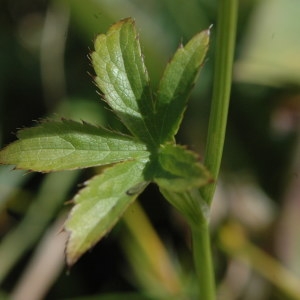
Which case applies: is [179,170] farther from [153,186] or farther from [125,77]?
[153,186]

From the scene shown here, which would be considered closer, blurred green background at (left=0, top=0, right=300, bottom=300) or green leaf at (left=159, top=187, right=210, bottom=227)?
green leaf at (left=159, top=187, right=210, bottom=227)

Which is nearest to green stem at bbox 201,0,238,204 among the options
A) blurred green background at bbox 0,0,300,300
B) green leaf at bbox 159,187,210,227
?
green leaf at bbox 159,187,210,227

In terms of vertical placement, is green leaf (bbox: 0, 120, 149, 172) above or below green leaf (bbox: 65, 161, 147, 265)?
above

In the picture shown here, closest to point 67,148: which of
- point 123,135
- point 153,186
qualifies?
point 123,135

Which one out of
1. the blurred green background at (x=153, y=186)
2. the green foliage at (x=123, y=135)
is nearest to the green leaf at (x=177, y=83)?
the green foliage at (x=123, y=135)

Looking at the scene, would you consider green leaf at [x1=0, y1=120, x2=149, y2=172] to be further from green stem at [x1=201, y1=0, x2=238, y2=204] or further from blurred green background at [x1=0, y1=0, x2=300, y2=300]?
blurred green background at [x1=0, y1=0, x2=300, y2=300]

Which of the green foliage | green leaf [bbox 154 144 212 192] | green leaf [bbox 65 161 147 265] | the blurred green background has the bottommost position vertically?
Result: the blurred green background
